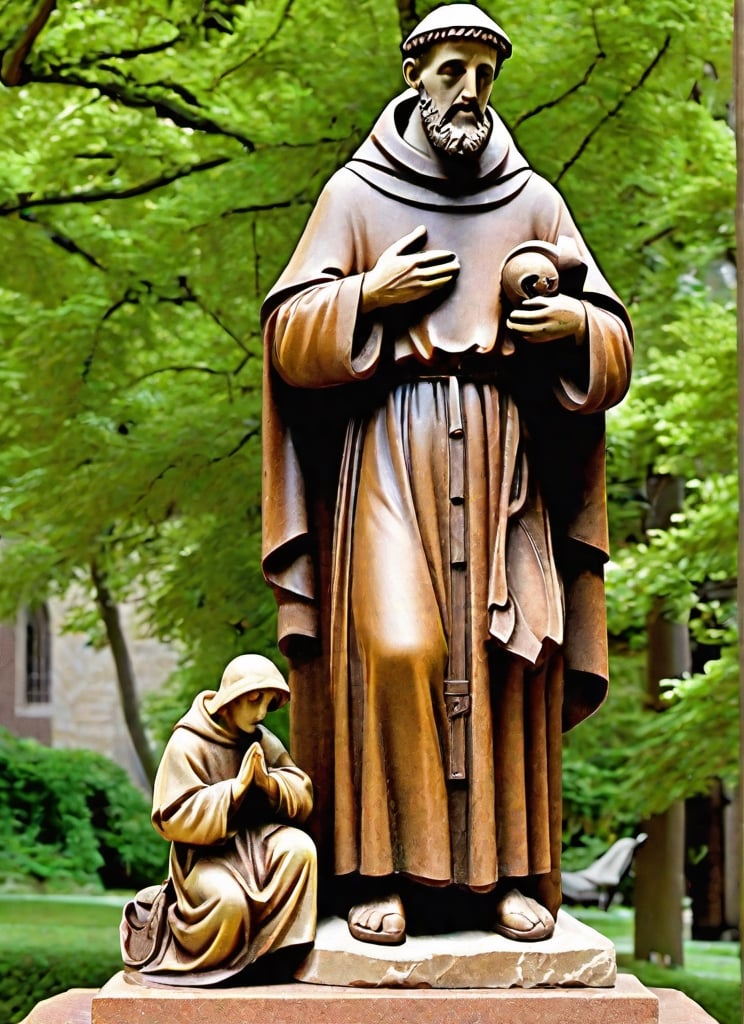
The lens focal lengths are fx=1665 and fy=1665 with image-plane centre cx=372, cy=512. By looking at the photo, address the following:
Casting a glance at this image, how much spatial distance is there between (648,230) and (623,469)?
180cm

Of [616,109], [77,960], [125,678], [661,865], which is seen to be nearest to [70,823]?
[125,678]

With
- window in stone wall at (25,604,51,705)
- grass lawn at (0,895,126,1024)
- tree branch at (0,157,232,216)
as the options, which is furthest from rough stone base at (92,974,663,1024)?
window in stone wall at (25,604,51,705)

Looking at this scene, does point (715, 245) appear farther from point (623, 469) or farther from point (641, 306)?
point (623, 469)

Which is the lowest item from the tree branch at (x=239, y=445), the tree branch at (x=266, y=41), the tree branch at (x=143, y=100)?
the tree branch at (x=239, y=445)

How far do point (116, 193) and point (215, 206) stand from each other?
40.6 inches

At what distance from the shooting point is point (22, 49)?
1011 cm

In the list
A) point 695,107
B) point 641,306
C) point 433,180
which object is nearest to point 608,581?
point 641,306

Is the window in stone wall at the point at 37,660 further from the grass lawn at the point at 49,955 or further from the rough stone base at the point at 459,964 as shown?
the rough stone base at the point at 459,964

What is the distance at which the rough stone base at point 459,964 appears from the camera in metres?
4.67

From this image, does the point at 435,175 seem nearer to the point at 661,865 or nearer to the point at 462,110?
the point at 462,110

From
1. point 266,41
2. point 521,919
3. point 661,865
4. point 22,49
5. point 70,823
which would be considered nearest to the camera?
point 521,919

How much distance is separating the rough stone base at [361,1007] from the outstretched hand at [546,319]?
191 centimetres

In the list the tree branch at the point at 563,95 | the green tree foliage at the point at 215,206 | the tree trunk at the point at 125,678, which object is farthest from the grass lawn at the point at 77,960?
the tree branch at the point at 563,95

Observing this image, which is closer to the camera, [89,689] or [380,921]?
[380,921]
